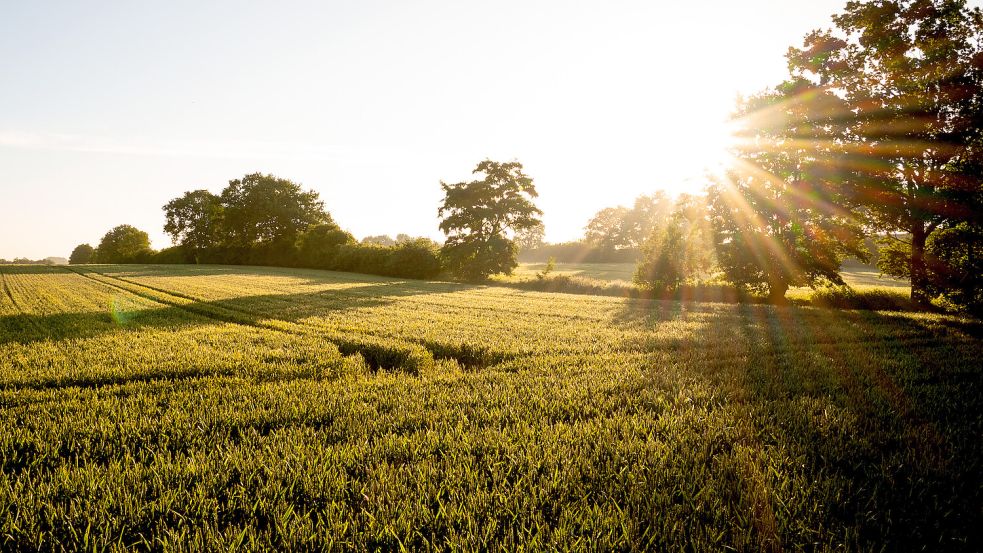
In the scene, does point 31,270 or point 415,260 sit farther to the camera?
point 31,270

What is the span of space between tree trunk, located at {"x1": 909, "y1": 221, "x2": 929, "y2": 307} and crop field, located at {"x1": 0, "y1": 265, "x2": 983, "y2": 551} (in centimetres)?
876

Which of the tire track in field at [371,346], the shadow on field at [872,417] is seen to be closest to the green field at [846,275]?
the shadow on field at [872,417]

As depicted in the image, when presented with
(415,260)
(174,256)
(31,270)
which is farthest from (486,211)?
(174,256)

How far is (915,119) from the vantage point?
15.7 m

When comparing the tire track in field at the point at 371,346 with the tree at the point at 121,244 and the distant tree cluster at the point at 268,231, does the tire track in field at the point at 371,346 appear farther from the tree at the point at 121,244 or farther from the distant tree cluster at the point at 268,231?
the tree at the point at 121,244

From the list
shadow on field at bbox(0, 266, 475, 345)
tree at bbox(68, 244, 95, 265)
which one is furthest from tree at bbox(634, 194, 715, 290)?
tree at bbox(68, 244, 95, 265)

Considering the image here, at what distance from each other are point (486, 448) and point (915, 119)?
20923 mm

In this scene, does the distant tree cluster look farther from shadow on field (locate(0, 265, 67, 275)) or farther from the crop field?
the crop field

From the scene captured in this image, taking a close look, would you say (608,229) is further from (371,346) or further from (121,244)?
(121,244)

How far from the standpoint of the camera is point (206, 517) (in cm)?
288

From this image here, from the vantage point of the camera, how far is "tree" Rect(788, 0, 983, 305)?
15.0 meters

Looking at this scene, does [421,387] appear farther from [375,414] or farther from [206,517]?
[206,517]

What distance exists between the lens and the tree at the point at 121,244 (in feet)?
261

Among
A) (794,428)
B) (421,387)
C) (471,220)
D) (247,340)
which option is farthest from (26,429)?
(471,220)
